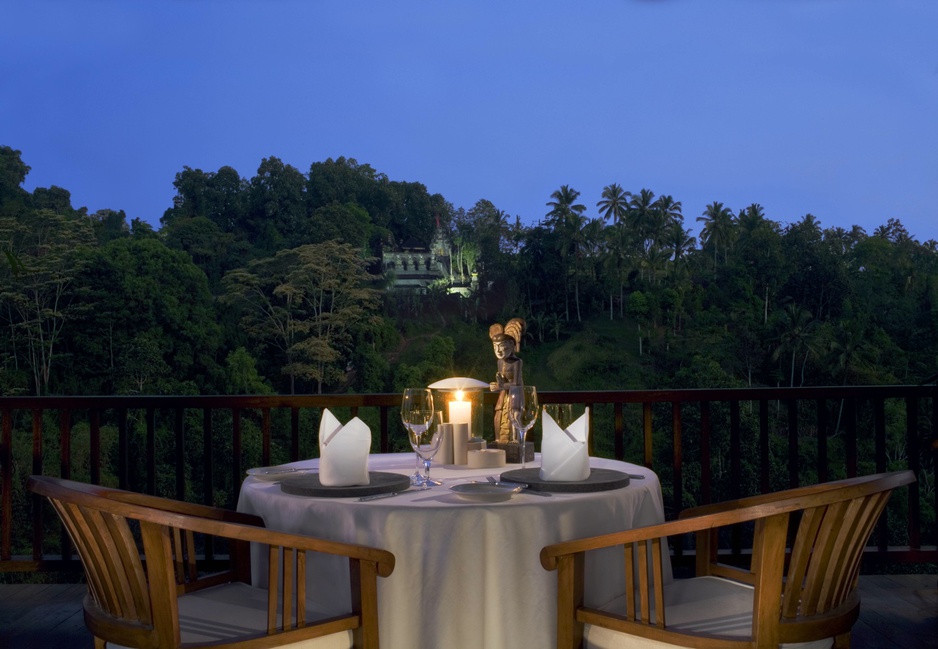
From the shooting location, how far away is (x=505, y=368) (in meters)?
2.47

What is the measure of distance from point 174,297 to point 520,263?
662 inches

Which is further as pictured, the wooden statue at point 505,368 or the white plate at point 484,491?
the wooden statue at point 505,368

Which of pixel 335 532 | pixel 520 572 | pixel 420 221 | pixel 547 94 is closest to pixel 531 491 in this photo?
pixel 520 572

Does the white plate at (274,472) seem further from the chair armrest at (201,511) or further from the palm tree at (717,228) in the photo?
the palm tree at (717,228)

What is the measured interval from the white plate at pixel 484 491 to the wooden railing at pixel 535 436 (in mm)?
941

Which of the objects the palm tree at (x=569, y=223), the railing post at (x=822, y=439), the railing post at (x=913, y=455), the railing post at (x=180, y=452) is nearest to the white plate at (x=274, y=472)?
the railing post at (x=180, y=452)

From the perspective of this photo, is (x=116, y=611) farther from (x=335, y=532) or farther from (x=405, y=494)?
(x=405, y=494)

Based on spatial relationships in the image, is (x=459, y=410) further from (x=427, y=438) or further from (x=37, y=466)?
(x=37, y=466)

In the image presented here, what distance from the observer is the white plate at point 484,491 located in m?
1.83

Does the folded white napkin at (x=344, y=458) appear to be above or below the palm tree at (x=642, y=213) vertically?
below

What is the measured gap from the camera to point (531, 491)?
6.40ft

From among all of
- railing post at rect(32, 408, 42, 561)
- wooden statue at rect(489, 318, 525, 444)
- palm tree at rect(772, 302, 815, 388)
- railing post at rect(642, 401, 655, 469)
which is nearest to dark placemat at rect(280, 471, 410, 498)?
wooden statue at rect(489, 318, 525, 444)

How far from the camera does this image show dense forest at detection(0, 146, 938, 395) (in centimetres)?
2967

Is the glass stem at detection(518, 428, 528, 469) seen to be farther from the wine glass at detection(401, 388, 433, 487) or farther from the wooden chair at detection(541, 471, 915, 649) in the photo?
the wooden chair at detection(541, 471, 915, 649)
